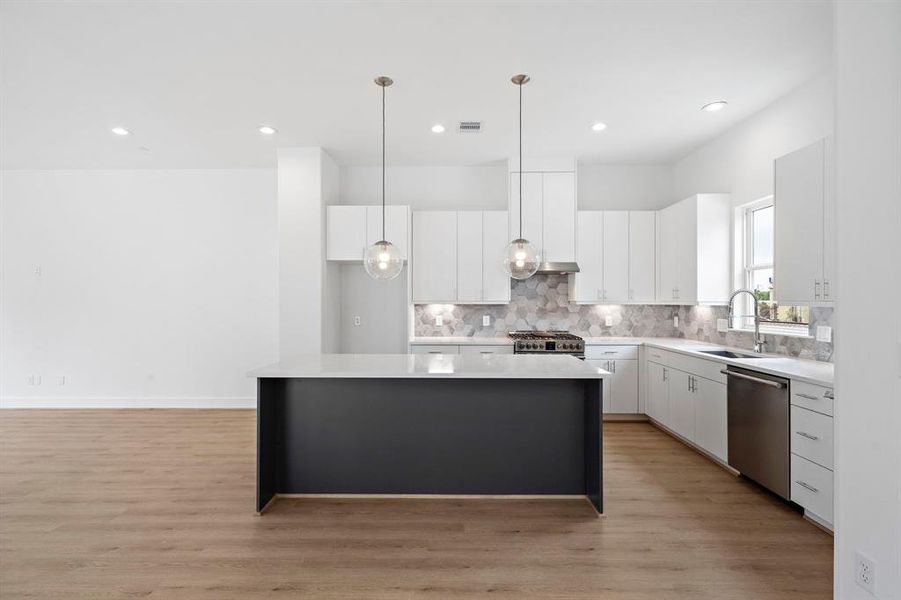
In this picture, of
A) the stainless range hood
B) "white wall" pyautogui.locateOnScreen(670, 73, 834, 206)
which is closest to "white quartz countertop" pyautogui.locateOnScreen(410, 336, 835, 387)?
the stainless range hood

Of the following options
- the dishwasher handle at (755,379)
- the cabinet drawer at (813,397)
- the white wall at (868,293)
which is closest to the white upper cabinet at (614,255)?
the dishwasher handle at (755,379)

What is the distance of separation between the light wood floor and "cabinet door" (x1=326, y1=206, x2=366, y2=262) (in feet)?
7.96

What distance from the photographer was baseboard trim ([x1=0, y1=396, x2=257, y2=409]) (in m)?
5.62

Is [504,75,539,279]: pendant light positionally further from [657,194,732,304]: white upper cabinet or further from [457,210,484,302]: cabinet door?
[657,194,732,304]: white upper cabinet

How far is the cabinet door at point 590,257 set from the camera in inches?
203

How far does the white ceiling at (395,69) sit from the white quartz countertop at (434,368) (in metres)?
2.14

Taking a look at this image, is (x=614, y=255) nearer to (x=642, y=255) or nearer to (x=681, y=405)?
(x=642, y=255)

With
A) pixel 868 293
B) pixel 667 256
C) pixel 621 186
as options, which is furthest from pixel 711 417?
pixel 621 186

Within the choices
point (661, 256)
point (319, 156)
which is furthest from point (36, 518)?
point (661, 256)

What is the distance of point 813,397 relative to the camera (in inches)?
103

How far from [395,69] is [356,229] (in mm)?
2144

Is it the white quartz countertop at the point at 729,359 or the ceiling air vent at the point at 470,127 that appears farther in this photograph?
the ceiling air vent at the point at 470,127

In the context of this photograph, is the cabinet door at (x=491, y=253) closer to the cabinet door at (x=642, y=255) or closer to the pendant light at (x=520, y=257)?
the cabinet door at (x=642, y=255)

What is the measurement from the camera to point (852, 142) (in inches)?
67.2
